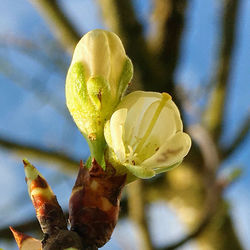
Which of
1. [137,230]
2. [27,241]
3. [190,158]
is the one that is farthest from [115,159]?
[190,158]

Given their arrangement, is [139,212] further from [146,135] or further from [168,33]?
[168,33]

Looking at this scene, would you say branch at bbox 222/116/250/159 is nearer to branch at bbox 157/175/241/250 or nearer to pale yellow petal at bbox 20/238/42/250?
branch at bbox 157/175/241/250

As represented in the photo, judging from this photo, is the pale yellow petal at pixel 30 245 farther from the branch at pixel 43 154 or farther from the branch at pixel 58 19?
the branch at pixel 58 19

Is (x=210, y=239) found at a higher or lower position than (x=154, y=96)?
lower

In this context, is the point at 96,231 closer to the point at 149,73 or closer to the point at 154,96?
the point at 154,96

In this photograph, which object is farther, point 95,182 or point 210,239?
point 210,239

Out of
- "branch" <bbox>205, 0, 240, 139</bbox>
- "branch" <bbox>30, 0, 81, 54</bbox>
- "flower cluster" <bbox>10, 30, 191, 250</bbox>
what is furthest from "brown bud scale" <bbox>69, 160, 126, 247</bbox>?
"branch" <bbox>205, 0, 240, 139</bbox>
